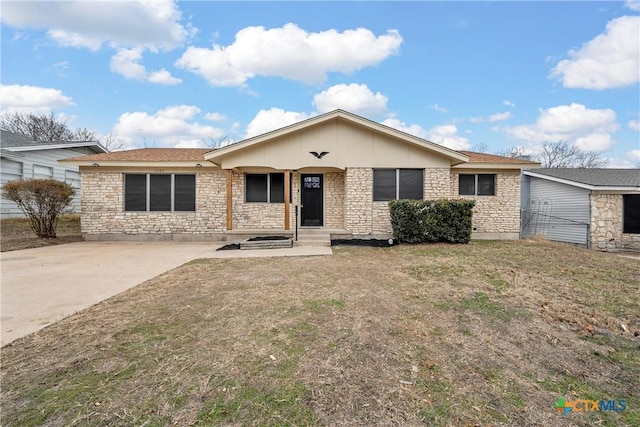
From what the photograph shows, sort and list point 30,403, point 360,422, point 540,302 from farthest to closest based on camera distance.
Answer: point 540,302, point 30,403, point 360,422

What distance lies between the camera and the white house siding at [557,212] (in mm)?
12002

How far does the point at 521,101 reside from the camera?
1805 cm

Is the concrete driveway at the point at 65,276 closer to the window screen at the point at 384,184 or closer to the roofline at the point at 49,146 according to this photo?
the window screen at the point at 384,184

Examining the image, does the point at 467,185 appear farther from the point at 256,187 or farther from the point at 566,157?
the point at 566,157

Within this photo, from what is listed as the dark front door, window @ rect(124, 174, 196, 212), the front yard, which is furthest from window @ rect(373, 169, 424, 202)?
window @ rect(124, 174, 196, 212)

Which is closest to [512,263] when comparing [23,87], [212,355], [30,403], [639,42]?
[212,355]

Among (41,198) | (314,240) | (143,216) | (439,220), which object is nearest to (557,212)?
(439,220)

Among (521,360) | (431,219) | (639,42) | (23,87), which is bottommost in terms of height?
(521,360)

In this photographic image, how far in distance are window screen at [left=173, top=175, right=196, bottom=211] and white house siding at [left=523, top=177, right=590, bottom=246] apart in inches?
587

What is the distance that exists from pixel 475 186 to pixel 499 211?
4.31 feet

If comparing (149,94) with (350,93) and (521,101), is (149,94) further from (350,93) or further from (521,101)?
(521,101)

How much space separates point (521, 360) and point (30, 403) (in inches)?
157

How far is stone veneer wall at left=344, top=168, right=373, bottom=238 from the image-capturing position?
1056cm

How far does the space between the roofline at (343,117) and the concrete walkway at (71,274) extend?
146 inches
